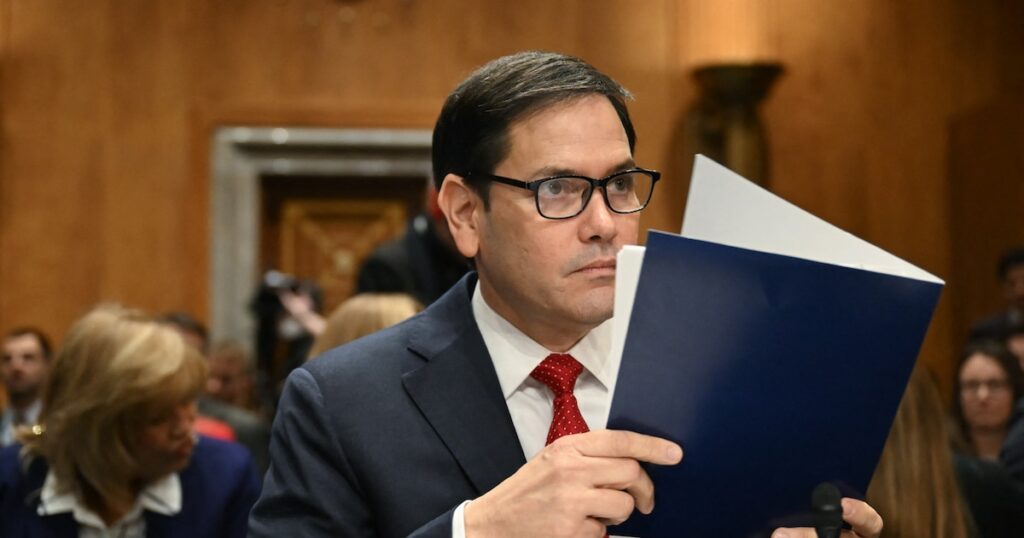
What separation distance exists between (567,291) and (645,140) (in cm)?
555

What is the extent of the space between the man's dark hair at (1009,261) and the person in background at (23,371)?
4681 millimetres

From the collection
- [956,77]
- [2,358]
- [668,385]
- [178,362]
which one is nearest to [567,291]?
[668,385]

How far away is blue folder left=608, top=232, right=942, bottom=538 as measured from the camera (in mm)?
1572

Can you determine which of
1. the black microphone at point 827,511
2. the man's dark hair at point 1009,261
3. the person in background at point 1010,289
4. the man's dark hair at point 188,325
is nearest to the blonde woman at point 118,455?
the black microphone at point 827,511

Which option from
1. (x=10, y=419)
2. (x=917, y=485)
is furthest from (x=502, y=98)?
(x=10, y=419)

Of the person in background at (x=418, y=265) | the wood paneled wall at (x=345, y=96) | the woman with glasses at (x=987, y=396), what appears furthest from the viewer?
the wood paneled wall at (x=345, y=96)

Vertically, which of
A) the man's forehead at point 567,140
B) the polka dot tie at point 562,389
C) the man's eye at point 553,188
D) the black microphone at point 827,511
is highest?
the man's forehead at point 567,140

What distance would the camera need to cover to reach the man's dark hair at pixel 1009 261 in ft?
21.0

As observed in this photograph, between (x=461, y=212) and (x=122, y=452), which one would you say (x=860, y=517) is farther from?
(x=122, y=452)

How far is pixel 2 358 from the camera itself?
665 cm

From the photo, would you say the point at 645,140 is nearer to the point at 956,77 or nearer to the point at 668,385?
the point at 956,77

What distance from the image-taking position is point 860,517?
177cm

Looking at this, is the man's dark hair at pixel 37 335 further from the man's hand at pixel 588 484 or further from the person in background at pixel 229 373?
the man's hand at pixel 588 484

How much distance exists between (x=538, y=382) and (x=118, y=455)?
1.50 metres
